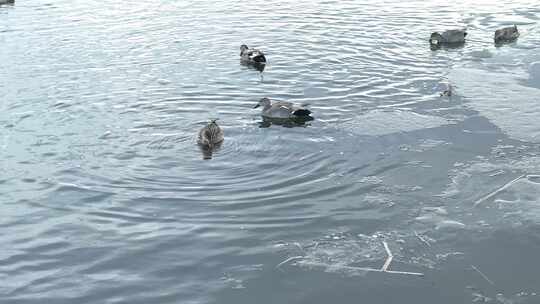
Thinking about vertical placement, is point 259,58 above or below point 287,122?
above

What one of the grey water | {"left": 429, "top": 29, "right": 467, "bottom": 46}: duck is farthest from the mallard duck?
{"left": 429, "top": 29, "right": 467, "bottom": 46}: duck

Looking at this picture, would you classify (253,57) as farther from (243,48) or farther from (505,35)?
(505,35)

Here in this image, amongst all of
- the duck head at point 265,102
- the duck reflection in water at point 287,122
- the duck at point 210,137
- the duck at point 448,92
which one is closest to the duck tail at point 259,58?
the duck head at point 265,102

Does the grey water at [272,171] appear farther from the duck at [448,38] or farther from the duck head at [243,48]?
the duck head at [243,48]

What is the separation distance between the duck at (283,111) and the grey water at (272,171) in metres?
0.27

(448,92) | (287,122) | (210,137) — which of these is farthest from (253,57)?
(210,137)

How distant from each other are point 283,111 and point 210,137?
1.96 m

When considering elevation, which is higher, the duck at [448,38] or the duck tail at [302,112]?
the duck at [448,38]

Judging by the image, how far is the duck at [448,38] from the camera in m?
18.6

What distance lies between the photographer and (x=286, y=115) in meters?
13.8

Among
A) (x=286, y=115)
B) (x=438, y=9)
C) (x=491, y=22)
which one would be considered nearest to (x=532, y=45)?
(x=491, y=22)

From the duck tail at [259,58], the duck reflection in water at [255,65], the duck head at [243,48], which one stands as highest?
the duck head at [243,48]

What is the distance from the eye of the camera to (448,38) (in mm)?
18641

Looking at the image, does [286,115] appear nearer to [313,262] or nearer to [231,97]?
[231,97]
